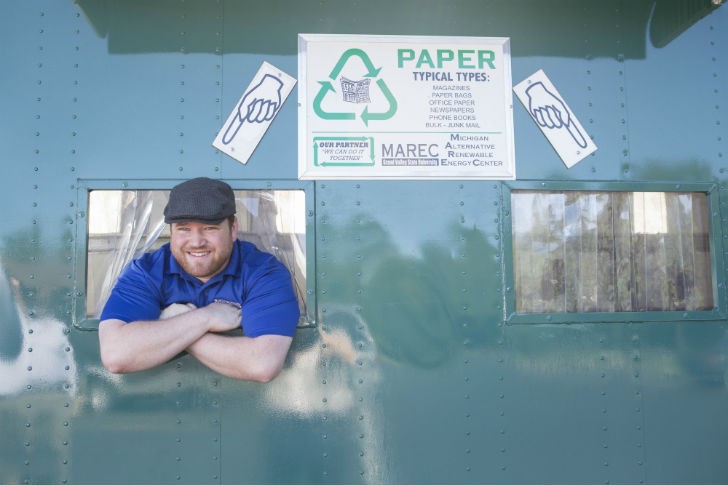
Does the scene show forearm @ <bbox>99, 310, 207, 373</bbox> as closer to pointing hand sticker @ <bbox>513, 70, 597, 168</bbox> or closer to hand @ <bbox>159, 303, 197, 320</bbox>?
hand @ <bbox>159, 303, 197, 320</bbox>

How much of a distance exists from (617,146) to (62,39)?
292cm

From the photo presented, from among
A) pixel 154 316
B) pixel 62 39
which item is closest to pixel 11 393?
pixel 154 316

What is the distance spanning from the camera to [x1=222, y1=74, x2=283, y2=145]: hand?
2730mm

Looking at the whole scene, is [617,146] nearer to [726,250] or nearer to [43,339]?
[726,250]

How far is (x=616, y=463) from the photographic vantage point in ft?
9.02

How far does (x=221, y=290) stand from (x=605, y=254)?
6.46 feet

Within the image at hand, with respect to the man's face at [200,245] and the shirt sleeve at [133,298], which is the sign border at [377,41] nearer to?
the man's face at [200,245]

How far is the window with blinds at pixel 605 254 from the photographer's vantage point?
112 inches

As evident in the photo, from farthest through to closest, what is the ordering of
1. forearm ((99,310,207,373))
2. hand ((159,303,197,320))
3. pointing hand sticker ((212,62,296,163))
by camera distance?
pointing hand sticker ((212,62,296,163)), hand ((159,303,197,320)), forearm ((99,310,207,373))

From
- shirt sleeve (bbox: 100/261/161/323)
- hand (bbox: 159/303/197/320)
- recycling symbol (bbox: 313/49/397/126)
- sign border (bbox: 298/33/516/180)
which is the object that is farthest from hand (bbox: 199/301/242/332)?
recycling symbol (bbox: 313/49/397/126)

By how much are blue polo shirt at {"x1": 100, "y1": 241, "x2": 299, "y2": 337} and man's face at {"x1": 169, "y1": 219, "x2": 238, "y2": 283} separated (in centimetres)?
6

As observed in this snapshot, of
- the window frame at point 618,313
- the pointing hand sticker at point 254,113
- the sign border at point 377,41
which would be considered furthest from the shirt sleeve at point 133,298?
the window frame at point 618,313

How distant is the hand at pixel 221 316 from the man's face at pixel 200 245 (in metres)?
0.18

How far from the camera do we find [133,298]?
236 cm
